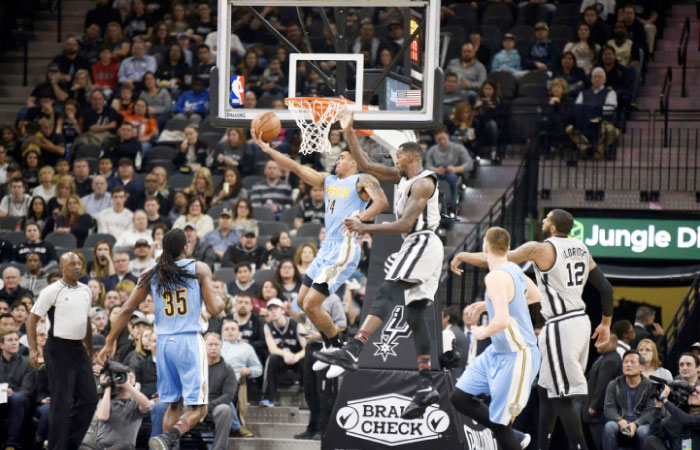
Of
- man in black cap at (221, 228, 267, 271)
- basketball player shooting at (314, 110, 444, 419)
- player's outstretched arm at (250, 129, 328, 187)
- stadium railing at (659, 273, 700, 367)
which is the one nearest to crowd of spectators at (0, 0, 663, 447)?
man in black cap at (221, 228, 267, 271)

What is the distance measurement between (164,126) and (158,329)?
8726 millimetres

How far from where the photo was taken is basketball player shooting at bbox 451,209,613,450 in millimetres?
9188

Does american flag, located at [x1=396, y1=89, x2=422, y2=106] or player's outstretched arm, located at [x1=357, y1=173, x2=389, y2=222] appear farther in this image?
american flag, located at [x1=396, y1=89, x2=422, y2=106]

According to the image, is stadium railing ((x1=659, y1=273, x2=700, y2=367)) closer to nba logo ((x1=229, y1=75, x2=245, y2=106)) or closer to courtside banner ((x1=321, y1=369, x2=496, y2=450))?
courtside banner ((x1=321, y1=369, x2=496, y2=450))

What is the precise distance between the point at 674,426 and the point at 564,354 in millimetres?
2309

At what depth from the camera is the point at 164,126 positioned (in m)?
17.8

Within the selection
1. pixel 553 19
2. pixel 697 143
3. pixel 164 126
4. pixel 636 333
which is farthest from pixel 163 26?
pixel 636 333

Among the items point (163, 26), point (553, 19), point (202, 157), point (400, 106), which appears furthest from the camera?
point (163, 26)

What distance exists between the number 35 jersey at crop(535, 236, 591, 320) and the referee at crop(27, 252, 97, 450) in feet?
14.4

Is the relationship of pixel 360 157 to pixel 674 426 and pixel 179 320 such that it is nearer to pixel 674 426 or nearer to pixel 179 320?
pixel 179 320

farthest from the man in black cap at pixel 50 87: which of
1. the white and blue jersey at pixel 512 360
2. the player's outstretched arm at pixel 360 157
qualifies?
the white and blue jersey at pixel 512 360

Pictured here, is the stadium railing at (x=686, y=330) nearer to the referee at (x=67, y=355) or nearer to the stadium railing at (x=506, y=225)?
the stadium railing at (x=506, y=225)

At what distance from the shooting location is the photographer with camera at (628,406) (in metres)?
11.1

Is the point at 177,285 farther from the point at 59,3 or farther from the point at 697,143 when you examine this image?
the point at 59,3
